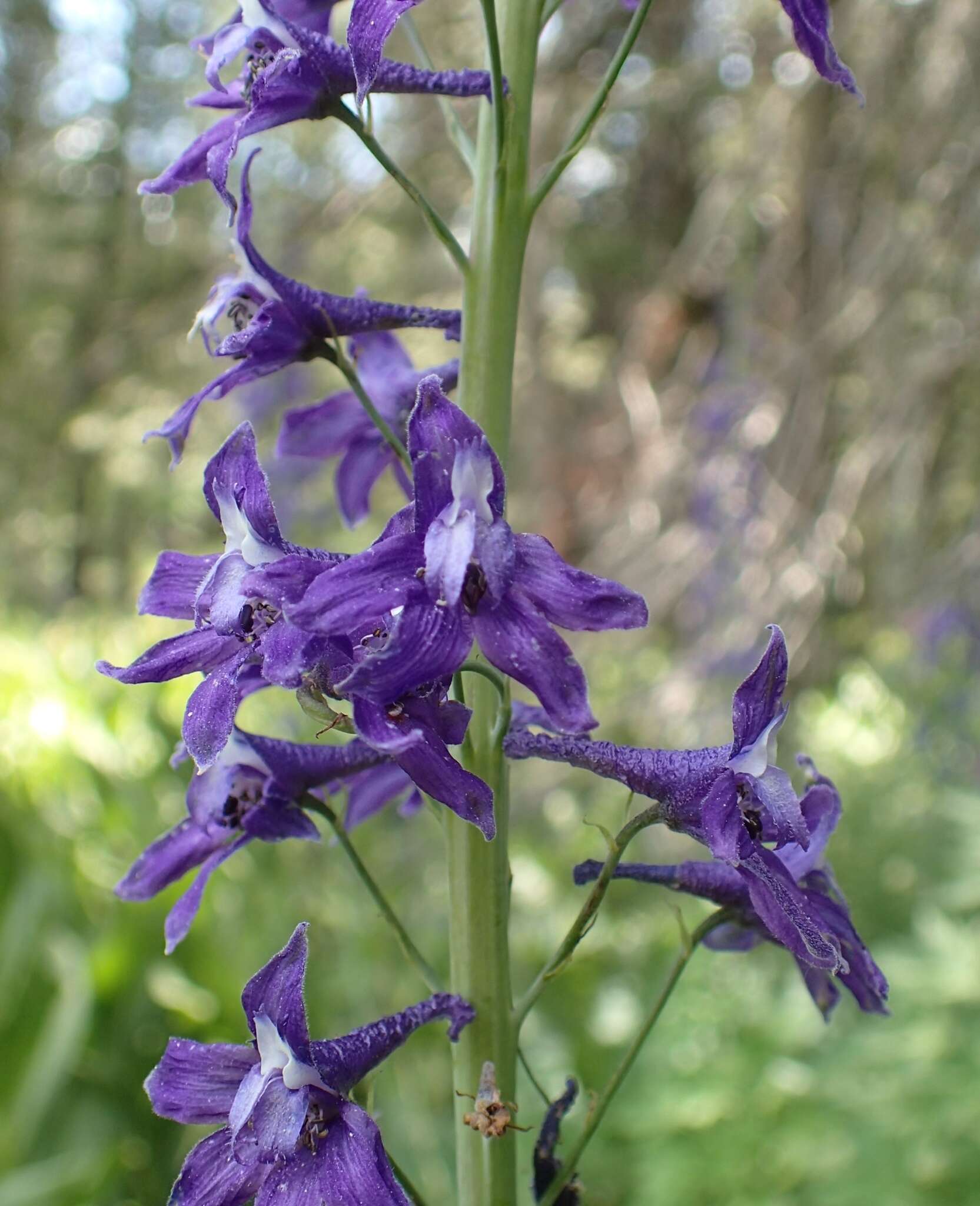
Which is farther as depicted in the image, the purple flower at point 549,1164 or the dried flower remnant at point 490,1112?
the purple flower at point 549,1164

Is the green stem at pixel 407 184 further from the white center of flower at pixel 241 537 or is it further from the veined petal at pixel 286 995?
the veined petal at pixel 286 995

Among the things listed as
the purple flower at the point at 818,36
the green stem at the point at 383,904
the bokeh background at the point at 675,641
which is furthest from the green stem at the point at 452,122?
the bokeh background at the point at 675,641

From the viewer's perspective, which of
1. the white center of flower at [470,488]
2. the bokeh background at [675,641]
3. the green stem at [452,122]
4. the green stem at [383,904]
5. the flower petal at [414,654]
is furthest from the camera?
the bokeh background at [675,641]

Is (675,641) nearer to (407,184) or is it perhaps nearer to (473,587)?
(407,184)

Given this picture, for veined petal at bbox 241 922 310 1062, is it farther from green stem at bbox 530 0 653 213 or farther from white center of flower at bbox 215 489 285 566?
green stem at bbox 530 0 653 213

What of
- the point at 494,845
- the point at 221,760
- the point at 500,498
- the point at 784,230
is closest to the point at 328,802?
the point at 221,760

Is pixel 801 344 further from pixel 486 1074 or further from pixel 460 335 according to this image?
pixel 486 1074
